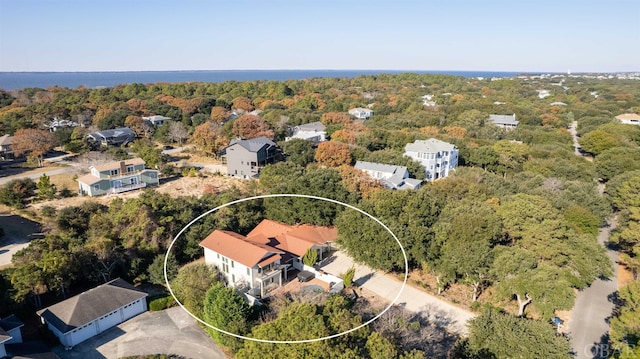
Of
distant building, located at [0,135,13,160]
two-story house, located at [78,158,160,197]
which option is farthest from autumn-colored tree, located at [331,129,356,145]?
distant building, located at [0,135,13,160]

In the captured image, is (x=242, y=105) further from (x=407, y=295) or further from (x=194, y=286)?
(x=407, y=295)

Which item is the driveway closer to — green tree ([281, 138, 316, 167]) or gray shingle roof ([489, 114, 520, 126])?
green tree ([281, 138, 316, 167])

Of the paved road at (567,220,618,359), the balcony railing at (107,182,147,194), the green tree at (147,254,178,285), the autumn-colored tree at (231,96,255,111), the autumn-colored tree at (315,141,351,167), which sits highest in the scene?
the autumn-colored tree at (231,96,255,111)

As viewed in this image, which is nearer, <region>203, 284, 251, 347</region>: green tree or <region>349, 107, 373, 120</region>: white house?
<region>203, 284, 251, 347</region>: green tree

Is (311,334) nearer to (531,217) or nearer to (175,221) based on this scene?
(175,221)

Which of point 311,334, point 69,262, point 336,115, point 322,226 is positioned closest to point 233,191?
point 322,226

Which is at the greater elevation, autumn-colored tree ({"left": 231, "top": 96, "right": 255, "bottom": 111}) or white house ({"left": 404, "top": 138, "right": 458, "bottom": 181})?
autumn-colored tree ({"left": 231, "top": 96, "right": 255, "bottom": 111})
